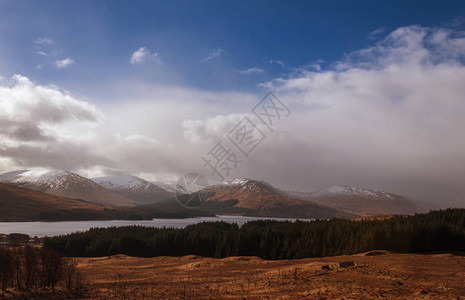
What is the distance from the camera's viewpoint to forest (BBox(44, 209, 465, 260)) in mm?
56156

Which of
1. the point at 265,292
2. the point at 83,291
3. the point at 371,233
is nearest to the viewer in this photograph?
the point at 265,292

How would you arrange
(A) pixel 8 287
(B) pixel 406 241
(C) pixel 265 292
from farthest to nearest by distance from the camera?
(B) pixel 406 241
(A) pixel 8 287
(C) pixel 265 292

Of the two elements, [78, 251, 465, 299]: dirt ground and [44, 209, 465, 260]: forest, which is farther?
[44, 209, 465, 260]: forest

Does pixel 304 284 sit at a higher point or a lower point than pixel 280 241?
higher

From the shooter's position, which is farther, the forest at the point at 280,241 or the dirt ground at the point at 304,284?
the forest at the point at 280,241

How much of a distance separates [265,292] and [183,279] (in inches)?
458

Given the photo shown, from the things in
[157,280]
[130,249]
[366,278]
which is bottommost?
[130,249]

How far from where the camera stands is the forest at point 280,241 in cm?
5616

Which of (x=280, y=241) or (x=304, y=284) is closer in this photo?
(x=304, y=284)

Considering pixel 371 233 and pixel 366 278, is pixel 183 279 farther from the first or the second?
pixel 371 233

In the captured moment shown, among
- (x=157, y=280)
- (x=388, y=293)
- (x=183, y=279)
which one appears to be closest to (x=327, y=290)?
(x=388, y=293)

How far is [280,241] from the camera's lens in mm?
76000

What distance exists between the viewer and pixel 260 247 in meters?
75.7

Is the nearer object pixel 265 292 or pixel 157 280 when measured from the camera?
pixel 265 292
